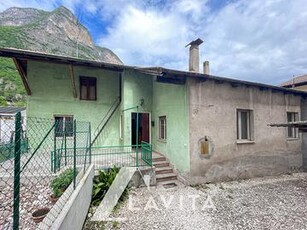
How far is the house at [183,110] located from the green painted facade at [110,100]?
0.05 m

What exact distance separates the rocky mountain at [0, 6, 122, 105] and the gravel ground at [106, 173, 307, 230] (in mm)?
13054

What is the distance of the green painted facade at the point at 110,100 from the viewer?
31.0ft

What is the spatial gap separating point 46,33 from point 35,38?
21.0ft

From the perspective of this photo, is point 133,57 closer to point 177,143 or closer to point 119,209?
point 177,143

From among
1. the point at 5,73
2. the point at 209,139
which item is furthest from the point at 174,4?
the point at 5,73

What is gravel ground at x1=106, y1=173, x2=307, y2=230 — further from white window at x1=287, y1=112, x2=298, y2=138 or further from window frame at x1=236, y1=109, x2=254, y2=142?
white window at x1=287, y1=112, x2=298, y2=138

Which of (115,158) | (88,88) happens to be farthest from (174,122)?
(88,88)

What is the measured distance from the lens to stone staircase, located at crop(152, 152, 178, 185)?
26.9 ft

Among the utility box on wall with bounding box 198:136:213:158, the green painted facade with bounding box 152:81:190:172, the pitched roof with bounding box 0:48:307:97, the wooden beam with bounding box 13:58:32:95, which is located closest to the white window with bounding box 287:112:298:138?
the pitched roof with bounding box 0:48:307:97

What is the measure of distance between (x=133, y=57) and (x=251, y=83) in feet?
114

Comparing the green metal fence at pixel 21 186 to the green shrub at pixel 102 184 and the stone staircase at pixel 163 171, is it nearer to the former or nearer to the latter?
the green shrub at pixel 102 184

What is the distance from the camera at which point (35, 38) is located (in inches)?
1614

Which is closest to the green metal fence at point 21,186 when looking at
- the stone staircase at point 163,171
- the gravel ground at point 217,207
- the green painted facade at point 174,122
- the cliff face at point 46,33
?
the gravel ground at point 217,207

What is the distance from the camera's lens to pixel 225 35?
14.5 m
